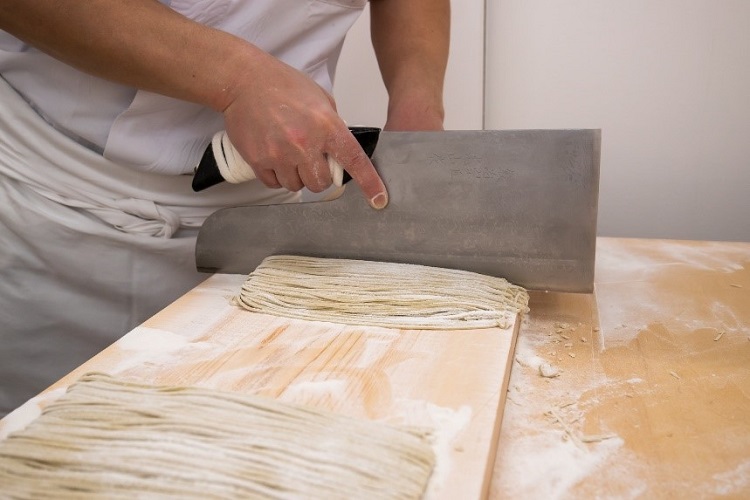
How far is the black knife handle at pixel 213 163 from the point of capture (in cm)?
106

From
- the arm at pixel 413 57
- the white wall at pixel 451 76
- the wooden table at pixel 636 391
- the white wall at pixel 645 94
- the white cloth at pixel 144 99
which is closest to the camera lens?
the wooden table at pixel 636 391

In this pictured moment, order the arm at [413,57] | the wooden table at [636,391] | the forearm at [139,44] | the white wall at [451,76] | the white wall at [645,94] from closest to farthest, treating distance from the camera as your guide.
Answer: the wooden table at [636,391]
the forearm at [139,44]
the arm at [413,57]
the white wall at [645,94]
the white wall at [451,76]

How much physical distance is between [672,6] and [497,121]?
529mm

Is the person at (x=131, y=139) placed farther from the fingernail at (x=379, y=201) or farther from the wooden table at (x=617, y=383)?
the wooden table at (x=617, y=383)

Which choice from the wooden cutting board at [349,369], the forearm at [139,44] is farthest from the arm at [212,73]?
the wooden cutting board at [349,369]

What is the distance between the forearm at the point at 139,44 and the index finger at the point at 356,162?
7.1 inches

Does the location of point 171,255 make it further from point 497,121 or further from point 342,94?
point 497,121

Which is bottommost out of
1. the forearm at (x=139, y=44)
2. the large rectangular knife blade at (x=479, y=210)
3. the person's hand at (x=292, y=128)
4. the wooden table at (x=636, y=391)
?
the wooden table at (x=636, y=391)

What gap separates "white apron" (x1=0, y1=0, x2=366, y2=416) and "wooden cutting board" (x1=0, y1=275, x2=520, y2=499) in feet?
1.00

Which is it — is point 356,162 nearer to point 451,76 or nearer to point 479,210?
point 479,210

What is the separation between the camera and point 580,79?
1.80 metres

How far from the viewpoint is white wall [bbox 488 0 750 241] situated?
5.65 ft

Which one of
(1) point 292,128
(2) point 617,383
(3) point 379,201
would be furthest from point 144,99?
(2) point 617,383

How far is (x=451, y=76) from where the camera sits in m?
1.88
